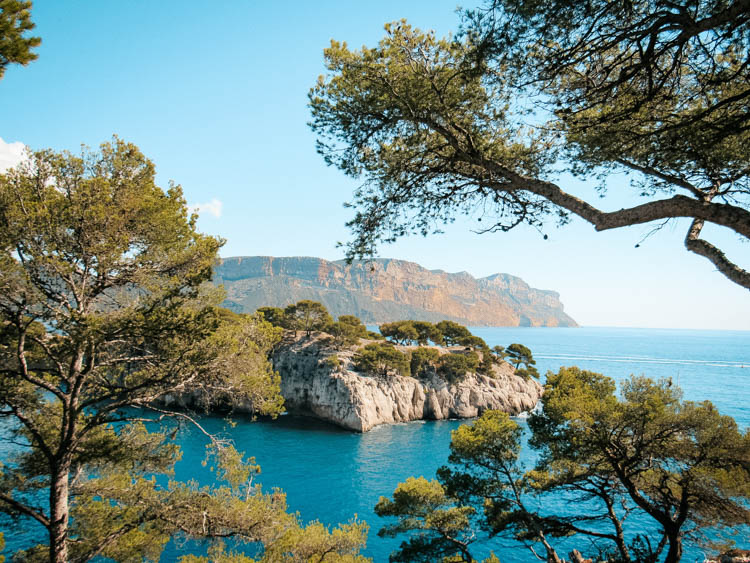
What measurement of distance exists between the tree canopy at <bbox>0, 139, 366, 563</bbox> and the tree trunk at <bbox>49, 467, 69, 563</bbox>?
20mm

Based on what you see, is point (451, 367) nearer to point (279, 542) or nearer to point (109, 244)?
point (279, 542)

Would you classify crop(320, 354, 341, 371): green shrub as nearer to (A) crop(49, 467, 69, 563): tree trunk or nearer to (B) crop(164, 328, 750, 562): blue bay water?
(B) crop(164, 328, 750, 562): blue bay water

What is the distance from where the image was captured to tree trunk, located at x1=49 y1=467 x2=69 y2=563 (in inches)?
227

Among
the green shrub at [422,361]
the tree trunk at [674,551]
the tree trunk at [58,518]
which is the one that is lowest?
the green shrub at [422,361]

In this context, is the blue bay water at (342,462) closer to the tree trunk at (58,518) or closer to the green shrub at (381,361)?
the green shrub at (381,361)

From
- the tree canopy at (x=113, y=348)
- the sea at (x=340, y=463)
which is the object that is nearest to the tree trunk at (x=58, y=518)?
the tree canopy at (x=113, y=348)

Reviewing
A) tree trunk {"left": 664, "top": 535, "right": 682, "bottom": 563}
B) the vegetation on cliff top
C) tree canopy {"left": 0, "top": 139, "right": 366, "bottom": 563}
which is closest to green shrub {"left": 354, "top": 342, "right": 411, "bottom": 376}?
the vegetation on cliff top

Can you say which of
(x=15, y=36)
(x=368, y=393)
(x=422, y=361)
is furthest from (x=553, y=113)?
(x=422, y=361)

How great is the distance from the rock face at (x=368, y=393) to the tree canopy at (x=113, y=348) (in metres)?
26.4

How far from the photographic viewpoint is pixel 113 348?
7070 mm

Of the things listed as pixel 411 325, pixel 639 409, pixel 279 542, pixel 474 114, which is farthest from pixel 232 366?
pixel 411 325

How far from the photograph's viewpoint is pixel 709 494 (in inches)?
318

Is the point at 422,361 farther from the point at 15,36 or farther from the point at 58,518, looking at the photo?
the point at 15,36

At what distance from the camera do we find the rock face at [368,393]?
114ft
